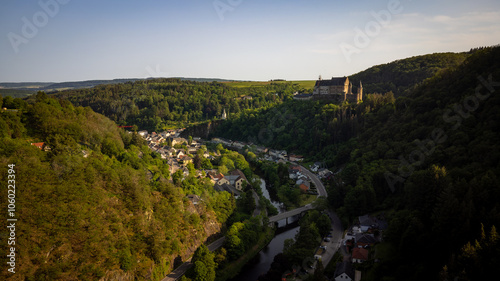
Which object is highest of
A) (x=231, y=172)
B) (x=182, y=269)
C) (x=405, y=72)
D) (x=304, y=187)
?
(x=405, y=72)

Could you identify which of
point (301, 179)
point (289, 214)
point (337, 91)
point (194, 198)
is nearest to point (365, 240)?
point (289, 214)

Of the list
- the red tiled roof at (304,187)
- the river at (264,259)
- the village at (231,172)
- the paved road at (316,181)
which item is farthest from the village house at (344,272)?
the red tiled roof at (304,187)

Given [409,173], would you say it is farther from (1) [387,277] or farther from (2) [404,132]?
(1) [387,277]

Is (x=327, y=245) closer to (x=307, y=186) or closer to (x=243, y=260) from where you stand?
(x=243, y=260)

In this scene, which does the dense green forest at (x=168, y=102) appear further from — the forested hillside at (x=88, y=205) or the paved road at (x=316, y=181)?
the forested hillside at (x=88, y=205)

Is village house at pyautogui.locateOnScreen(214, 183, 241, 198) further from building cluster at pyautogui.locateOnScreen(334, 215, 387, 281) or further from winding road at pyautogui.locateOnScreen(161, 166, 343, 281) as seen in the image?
building cluster at pyautogui.locateOnScreen(334, 215, 387, 281)

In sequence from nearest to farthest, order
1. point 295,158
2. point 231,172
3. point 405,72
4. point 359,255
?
point 359,255
point 231,172
point 295,158
point 405,72
